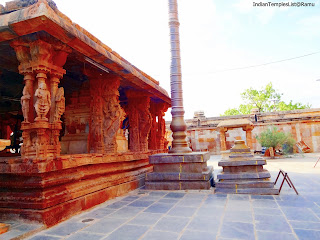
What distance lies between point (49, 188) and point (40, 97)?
1.27 metres

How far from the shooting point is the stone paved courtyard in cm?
A: 262

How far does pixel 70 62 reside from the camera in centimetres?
A: 461

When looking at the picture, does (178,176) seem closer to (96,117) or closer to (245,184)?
(245,184)

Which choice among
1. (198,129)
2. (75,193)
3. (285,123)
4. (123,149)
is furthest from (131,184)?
(285,123)

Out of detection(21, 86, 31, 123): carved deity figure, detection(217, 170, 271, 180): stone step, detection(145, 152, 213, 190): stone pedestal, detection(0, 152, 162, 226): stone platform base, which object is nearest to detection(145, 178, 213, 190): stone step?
detection(145, 152, 213, 190): stone pedestal

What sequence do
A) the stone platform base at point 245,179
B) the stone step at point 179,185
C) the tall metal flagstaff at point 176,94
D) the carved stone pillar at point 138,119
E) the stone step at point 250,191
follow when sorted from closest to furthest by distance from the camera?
the stone step at point 250,191 → the stone platform base at point 245,179 → the stone step at point 179,185 → the tall metal flagstaff at point 176,94 → the carved stone pillar at point 138,119

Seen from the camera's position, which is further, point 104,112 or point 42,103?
point 104,112

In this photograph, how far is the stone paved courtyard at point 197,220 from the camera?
262 cm

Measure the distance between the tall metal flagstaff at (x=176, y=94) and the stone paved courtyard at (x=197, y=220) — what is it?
176 centimetres

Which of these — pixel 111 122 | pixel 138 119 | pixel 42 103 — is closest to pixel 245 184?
pixel 111 122

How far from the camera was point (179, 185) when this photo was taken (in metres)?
5.20

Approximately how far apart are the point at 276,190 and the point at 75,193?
144 inches

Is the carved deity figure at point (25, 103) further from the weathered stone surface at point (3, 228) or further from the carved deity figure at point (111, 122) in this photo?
the carved deity figure at point (111, 122)

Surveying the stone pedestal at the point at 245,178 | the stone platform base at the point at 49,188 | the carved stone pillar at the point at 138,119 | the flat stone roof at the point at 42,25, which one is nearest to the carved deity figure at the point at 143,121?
the carved stone pillar at the point at 138,119
